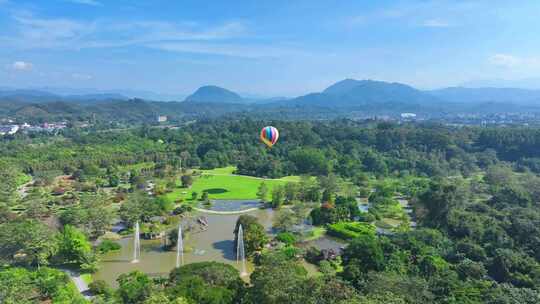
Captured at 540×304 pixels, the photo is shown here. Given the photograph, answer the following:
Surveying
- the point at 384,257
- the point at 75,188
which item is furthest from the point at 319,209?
the point at 75,188

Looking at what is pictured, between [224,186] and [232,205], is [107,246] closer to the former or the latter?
[232,205]

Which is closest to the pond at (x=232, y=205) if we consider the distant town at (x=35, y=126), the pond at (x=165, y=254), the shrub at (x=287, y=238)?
the pond at (x=165, y=254)

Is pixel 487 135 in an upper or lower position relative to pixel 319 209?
upper

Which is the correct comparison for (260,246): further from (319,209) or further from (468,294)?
(468,294)

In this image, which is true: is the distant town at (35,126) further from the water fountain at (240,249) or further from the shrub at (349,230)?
the shrub at (349,230)

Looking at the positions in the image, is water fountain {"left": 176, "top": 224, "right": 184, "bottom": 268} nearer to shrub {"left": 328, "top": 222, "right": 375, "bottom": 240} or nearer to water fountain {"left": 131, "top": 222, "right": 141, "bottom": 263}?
water fountain {"left": 131, "top": 222, "right": 141, "bottom": 263}

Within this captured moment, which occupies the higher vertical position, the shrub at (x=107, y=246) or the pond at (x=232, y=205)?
the shrub at (x=107, y=246)

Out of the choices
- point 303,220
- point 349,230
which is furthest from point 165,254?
point 349,230
